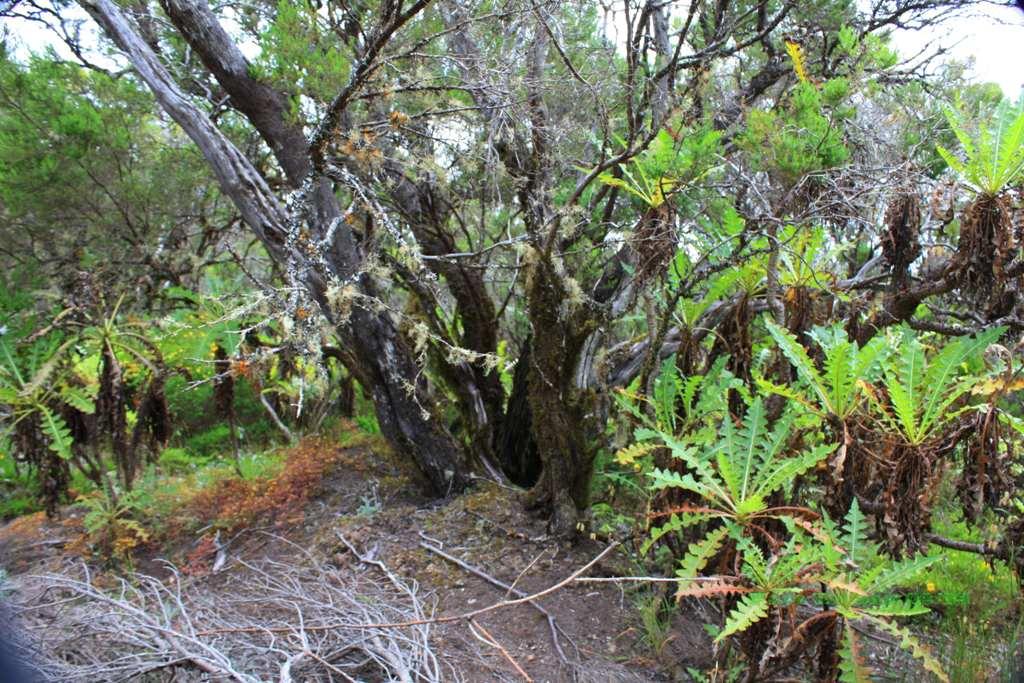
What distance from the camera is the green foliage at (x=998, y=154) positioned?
2807 millimetres

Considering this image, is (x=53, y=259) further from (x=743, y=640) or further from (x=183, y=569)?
(x=743, y=640)

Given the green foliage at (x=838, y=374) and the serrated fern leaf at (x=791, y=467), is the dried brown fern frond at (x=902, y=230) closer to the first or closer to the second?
the green foliage at (x=838, y=374)

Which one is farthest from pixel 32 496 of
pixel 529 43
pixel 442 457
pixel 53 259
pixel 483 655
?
pixel 529 43

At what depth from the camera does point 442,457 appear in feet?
16.5

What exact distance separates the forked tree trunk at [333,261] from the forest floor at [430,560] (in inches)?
13.6

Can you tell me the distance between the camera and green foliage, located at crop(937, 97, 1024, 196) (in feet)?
9.21

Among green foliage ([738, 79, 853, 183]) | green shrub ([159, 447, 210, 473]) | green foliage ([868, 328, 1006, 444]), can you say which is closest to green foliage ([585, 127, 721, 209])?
green foliage ([738, 79, 853, 183])

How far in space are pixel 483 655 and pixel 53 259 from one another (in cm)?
521

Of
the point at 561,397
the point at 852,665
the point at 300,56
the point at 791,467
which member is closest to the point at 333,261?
the point at 300,56

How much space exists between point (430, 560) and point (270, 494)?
1.82 m

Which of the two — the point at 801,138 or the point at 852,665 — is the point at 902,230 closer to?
the point at 801,138

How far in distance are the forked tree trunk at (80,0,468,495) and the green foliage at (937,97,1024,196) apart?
10.1 feet

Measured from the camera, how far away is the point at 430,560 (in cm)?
432

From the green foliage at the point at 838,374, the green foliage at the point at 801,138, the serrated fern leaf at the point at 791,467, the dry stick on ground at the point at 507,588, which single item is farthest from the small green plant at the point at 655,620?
the green foliage at the point at 801,138
